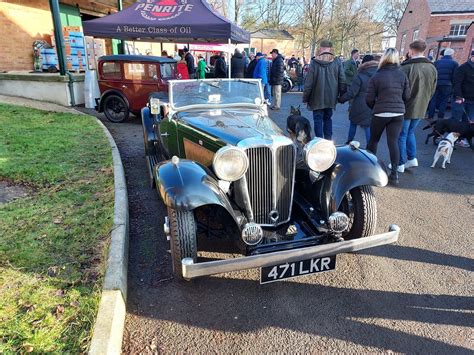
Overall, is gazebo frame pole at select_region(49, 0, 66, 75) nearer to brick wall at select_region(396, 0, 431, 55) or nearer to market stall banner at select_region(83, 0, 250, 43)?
market stall banner at select_region(83, 0, 250, 43)

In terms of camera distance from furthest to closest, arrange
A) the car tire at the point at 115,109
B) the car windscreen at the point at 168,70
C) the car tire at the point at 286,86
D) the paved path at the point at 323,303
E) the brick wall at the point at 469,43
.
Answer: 1. the car tire at the point at 286,86
2. the brick wall at the point at 469,43
3. the car tire at the point at 115,109
4. the car windscreen at the point at 168,70
5. the paved path at the point at 323,303

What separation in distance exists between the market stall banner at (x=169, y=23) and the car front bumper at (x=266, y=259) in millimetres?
6991

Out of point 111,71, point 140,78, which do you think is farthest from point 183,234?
point 111,71

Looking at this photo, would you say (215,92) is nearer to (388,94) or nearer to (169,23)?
(388,94)

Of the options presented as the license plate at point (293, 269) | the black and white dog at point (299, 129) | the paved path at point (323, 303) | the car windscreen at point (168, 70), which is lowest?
the paved path at point (323, 303)

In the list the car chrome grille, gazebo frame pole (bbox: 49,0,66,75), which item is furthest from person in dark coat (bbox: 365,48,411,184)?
gazebo frame pole (bbox: 49,0,66,75)

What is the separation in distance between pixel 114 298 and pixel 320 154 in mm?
1952

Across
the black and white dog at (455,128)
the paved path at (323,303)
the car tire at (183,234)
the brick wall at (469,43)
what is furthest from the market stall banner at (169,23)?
the brick wall at (469,43)

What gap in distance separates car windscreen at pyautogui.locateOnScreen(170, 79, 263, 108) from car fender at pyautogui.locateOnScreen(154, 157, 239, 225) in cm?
153

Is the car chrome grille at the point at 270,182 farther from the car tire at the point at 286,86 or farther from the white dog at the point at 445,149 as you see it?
the car tire at the point at 286,86

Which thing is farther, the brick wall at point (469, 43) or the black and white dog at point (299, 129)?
the brick wall at point (469, 43)

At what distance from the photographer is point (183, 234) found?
8.30ft

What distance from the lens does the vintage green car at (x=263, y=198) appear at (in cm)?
250

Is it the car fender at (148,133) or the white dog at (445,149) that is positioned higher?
the car fender at (148,133)
